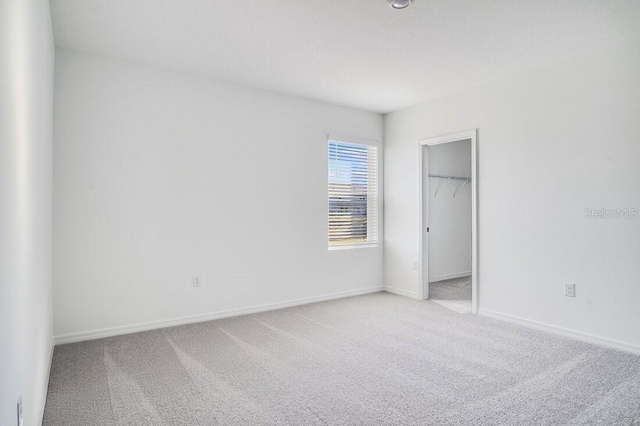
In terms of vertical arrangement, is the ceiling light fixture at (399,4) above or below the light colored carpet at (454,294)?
above

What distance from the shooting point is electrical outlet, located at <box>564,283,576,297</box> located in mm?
3461

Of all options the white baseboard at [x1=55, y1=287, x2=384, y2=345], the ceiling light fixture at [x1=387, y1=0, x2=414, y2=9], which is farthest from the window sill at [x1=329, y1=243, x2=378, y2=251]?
the ceiling light fixture at [x1=387, y1=0, x2=414, y2=9]

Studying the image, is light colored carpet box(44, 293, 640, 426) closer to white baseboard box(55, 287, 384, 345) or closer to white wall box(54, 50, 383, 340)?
white baseboard box(55, 287, 384, 345)

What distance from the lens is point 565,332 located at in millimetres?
3508

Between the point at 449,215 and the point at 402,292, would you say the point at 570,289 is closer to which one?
the point at 402,292

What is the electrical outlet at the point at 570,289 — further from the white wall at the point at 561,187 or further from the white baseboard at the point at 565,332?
the white baseboard at the point at 565,332

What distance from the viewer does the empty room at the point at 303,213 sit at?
88.6 inches

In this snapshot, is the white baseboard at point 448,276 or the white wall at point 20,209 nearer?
the white wall at point 20,209

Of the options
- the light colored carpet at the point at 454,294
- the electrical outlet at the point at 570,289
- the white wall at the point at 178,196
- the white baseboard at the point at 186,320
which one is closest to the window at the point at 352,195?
the white wall at the point at 178,196

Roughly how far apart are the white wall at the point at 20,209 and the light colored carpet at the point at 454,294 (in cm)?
395

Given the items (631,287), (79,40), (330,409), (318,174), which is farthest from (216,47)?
(631,287)

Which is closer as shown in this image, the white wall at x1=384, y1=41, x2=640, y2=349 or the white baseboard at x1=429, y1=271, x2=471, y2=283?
the white wall at x1=384, y1=41, x2=640, y2=349

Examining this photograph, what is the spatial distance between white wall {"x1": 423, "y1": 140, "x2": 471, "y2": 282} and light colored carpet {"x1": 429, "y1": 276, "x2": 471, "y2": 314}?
8.6 inches

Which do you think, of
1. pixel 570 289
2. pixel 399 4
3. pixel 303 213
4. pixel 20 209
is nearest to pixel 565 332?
pixel 570 289
